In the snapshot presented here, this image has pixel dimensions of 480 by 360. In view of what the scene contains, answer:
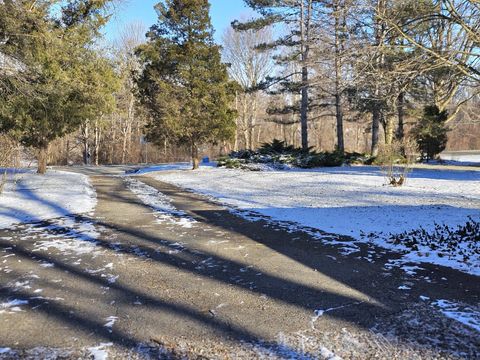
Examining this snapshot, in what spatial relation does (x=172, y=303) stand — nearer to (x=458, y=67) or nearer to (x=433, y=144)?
(x=458, y=67)

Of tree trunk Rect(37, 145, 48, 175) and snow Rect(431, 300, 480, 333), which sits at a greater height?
tree trunk Rect(37, 145, 48, 175)

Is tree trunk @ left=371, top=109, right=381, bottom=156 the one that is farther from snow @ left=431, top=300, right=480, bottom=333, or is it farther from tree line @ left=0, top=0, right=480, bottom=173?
snow @ left=431, top=300, right=480, bottom=333

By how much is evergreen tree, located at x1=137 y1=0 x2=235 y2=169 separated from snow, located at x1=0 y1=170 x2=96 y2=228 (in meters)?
7.66

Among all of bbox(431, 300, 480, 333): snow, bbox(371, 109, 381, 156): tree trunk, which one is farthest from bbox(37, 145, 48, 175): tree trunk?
bbox(431, 300, 480, 333): snow

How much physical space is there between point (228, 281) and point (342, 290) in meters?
1.24

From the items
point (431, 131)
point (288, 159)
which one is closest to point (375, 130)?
point (431, 131)

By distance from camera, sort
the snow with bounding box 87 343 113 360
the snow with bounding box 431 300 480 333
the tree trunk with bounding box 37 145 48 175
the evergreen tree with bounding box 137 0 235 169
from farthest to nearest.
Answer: the evergreen tree with bounding box 137 0 235 169 < the tree trunk with bounding box 37 145 48 175 < the snow with bounding box 431 300 480 333 < the snow with bounding box 87 343 113 360

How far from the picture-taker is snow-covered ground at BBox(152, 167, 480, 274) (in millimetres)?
7141

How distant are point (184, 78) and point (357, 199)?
13.0 metres

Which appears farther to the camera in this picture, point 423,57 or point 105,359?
point 423,57

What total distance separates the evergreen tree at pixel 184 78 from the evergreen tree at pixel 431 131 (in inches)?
407

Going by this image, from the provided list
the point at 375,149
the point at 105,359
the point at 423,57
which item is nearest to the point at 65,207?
the point at 105,359

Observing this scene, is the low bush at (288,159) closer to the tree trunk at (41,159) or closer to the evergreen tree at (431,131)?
the evergreen tree at (431,131)

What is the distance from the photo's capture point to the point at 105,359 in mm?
2703
